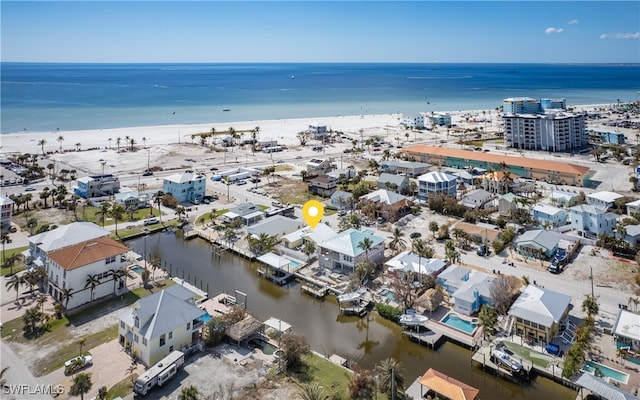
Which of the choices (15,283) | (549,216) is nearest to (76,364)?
(15,283)

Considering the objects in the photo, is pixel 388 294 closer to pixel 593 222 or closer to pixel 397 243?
pixel 397 243

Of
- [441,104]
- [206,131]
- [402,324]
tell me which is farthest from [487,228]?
[441,104]

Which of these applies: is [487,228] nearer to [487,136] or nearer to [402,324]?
[402,324]

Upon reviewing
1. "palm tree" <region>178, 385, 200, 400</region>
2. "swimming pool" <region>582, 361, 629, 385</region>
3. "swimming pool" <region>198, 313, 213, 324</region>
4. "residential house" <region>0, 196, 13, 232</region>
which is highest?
"residential house" <region>0, 196, 13, 232</region>

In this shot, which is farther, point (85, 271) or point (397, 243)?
point (397, 243)

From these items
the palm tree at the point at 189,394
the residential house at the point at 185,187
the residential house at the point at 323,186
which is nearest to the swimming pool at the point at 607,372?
the palm tree at the point at 189,394

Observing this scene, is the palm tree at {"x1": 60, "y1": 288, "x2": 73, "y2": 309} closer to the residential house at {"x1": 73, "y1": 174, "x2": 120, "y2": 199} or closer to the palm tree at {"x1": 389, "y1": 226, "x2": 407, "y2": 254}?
the palm tree at {"x1": 389, "y1": 226, "x2": 407, "y2": 254}

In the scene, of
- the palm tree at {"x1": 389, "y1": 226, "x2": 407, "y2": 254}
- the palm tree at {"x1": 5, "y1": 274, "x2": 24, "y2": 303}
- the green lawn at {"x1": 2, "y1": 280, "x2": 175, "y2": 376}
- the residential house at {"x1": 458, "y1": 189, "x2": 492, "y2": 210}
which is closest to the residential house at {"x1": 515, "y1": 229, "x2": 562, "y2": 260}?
the palm tree at {"x1": 389, "y1": 226, "x2": 407, "y2": 254}
